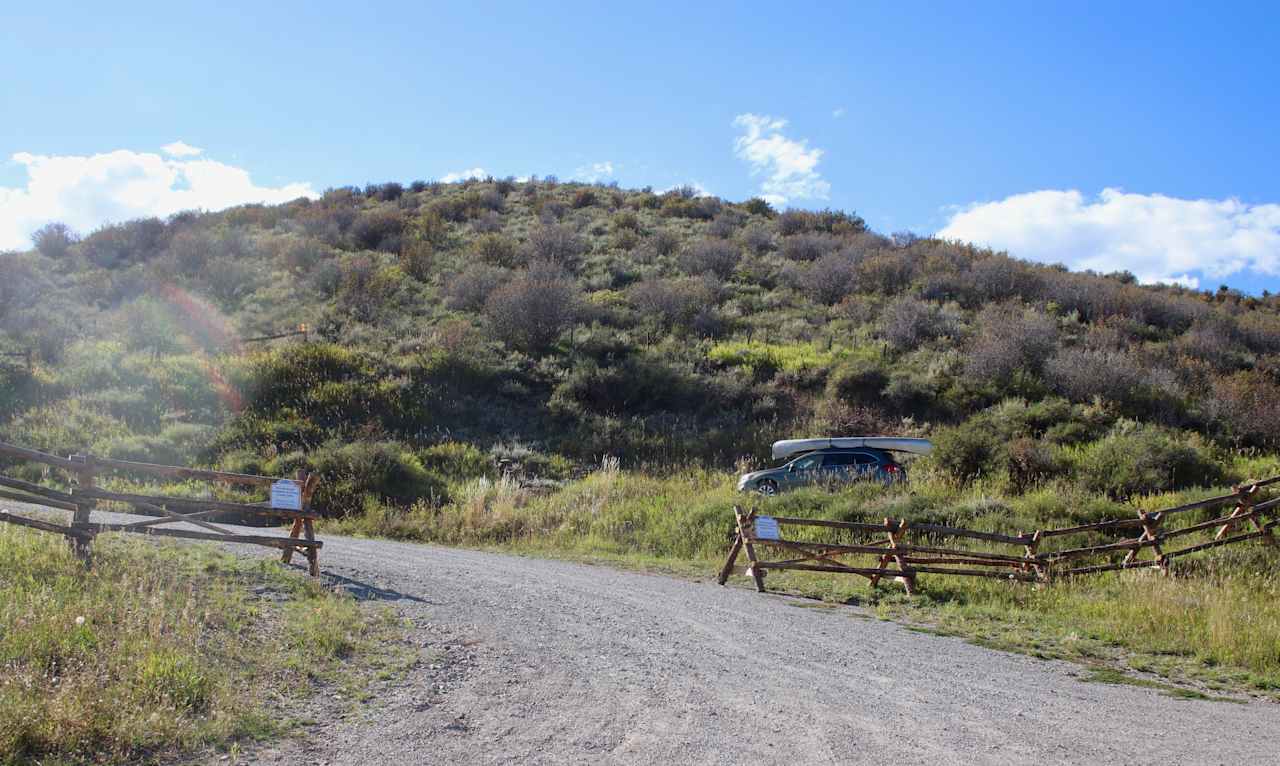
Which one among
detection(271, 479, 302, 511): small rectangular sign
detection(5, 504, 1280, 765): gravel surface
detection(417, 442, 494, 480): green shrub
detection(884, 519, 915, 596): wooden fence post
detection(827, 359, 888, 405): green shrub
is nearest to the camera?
detection(5, 504, 1280, 765): gravel surface

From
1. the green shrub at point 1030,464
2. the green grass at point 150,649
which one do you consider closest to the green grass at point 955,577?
the green shrub at point 1030,464

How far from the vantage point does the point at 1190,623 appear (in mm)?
10141

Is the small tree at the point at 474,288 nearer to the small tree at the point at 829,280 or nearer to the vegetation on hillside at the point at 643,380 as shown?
the vegetation on hillside at the point at 643,380

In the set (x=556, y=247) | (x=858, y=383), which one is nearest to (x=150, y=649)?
(x=858, y=383)

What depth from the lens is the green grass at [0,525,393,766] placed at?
5109 mm

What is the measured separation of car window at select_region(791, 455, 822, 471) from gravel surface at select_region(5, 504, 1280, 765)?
9.05 meters

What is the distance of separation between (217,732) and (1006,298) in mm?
33831

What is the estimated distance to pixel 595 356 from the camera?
29453 millimetres

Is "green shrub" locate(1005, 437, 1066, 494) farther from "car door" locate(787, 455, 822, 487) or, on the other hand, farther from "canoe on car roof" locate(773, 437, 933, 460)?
"car door" locate(787, 455, 822, 487)

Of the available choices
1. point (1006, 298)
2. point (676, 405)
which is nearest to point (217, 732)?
point (676, 405)

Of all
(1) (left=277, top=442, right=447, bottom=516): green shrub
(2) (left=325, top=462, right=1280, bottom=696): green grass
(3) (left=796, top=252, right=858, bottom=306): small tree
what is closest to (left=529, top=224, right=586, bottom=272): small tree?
(3) (left=796, top=252, right=858, bottom=306): small tree

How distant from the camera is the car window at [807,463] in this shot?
64.1 feet

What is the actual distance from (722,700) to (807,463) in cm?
1331

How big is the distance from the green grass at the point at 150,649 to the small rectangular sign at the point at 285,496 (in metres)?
0.97
